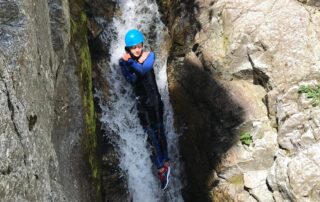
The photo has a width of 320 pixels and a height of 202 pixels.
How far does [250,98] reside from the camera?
23.6 ft

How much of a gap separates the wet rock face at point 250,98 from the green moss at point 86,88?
6.38ft

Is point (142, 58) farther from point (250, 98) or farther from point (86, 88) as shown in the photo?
point (250, 98)

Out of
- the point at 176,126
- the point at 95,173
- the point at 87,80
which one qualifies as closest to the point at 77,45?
the point at 87,80

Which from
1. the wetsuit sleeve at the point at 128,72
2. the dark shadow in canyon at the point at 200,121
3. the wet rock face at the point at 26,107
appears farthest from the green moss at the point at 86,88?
the dark shadow in canyon at the point at 200,121

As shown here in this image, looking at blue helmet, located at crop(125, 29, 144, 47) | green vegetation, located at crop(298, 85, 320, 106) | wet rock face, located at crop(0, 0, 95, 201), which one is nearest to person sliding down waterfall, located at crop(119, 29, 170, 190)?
blue helmet, located at crop(125, 29, 144, 47)

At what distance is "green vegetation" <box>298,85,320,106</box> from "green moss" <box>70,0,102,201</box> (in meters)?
3.56

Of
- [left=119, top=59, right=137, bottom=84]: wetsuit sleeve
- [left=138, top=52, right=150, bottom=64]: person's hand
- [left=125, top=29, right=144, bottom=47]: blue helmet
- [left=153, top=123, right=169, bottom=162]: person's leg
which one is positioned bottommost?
[left=153, top=123, right=169, bottom=162]: person's leg

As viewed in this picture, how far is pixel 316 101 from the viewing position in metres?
Result: 6.45

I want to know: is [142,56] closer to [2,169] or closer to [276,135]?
[276,135]

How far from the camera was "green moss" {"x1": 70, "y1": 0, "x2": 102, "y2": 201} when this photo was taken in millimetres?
6371

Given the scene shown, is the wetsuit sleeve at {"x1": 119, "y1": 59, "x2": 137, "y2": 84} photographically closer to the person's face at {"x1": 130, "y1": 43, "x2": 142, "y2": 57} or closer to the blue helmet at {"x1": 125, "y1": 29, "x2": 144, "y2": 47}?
the person's face at {"x1": 130, "y1": 43, "x2": 142, "y2": 57}

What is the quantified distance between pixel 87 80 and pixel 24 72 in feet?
10.5

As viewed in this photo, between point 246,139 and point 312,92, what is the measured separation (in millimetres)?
1339

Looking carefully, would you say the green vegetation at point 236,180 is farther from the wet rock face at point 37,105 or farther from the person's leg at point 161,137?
the wet rock face at point 37,105
